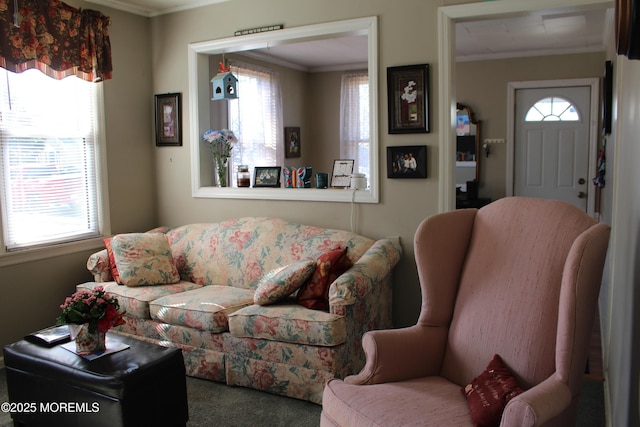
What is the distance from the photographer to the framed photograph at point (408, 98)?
372 cm

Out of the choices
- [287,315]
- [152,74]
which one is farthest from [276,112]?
[287,315]

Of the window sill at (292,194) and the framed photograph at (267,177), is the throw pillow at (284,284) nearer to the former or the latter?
the window sill at (292,194)

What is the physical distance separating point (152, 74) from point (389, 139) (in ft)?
7.48

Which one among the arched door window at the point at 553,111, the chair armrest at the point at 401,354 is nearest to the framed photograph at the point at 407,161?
the chair armrest at the point at 401,354

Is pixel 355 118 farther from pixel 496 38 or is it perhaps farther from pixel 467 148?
pixel 496 38

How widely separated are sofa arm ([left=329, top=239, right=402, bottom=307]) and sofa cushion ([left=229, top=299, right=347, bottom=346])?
0.39 ft

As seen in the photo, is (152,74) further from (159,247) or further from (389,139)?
(389,139)

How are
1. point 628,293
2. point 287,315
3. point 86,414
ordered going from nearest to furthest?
1. point 628,293
2. point 86,414
3. point 287,315

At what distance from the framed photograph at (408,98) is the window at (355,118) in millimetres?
3531

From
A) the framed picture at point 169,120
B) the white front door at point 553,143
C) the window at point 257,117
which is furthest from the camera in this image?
the white front door at point 553,143

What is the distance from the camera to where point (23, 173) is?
12.6 feet

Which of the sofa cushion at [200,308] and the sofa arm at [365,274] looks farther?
the sofa cushion at [200,308]

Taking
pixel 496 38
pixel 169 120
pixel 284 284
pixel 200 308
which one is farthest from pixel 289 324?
pixel 496 38

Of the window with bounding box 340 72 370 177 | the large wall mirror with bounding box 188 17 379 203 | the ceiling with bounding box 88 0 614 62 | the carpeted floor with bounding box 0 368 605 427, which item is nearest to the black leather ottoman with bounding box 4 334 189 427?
the carpeted floor with bounding box 0 368 605 427
